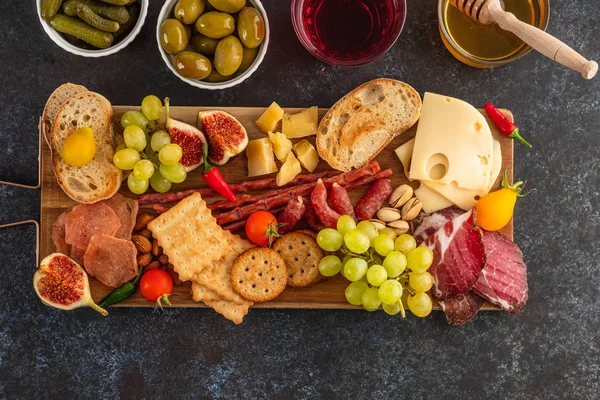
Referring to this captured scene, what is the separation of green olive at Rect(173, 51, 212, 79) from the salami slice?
2.22ft

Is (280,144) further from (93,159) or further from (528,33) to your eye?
(528,33)

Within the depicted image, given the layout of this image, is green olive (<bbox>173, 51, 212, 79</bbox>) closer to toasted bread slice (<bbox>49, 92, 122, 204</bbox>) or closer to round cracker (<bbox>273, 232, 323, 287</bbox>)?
toasted bread slice (<bbox>49, 92, 122, 204</bbox>)

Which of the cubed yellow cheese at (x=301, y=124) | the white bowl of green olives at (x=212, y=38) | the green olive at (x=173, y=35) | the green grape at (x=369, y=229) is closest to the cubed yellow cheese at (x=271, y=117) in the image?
the cubed yellow cheese at (x=301, y=124)

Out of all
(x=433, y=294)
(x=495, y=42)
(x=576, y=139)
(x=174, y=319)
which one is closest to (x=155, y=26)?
(x=174, y=319)

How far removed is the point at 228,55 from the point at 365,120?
1.67 ft

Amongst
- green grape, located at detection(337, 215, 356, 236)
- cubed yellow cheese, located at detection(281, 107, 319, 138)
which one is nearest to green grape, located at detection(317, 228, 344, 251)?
green grape, located at detection(337, 215, 356, 236)

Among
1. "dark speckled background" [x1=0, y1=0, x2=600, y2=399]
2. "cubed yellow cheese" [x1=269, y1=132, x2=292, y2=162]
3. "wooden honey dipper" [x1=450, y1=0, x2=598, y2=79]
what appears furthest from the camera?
"dark speckled background" [x1=0, y1=0, x2=600, y2=399]

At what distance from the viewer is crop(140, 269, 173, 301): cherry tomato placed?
2.02 meters

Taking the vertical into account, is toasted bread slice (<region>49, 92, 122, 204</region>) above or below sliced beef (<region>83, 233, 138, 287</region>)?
above

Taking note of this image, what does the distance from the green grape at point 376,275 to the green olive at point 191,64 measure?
2.71 ft

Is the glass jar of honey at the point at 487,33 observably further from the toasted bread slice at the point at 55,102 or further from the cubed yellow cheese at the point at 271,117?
the toasted bread slice at the point at 55,102

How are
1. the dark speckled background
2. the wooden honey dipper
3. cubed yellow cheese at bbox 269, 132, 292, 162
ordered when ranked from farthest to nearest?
the dark speckled background, cubed yellow cheese at bbox 269, 132, 292, 162, the wooden honey dipper

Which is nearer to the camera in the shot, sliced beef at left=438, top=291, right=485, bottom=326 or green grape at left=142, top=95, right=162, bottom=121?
green grape at left=142, top=95, right=162, bottom=121

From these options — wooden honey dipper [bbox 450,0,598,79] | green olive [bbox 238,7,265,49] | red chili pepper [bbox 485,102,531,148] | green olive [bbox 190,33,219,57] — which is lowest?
red chili pepper [bbox 485,102,531,148]
